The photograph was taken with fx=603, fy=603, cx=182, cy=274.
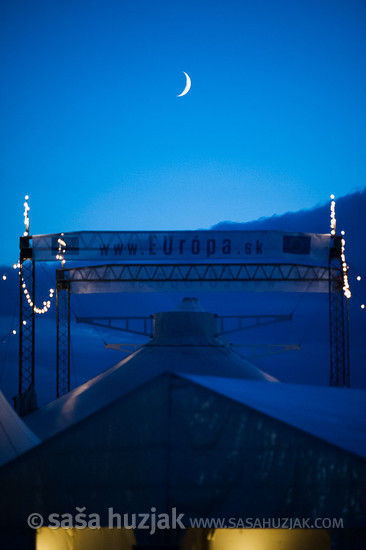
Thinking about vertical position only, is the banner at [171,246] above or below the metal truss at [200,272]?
above

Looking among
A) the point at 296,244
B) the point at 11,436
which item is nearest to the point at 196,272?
the point at 296,244

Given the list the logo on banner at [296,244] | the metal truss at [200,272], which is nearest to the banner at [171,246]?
the logo on banner at [296,244]

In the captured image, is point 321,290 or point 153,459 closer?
point 153,459

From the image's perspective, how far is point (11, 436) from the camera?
27.3 ft

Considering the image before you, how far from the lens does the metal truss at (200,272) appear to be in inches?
845

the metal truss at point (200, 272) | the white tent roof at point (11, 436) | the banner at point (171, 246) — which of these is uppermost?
the banner at point (171, 246)

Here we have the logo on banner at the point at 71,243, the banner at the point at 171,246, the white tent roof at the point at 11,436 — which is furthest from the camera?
the logo on banner at the point at 71,243

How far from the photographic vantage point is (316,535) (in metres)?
6.80

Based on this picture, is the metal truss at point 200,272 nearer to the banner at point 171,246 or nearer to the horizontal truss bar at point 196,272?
the horizontal truss bar at point 196,272

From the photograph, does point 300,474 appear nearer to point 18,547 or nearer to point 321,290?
point 18,547

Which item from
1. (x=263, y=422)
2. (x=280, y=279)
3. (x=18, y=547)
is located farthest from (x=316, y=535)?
(x=280, y=279)

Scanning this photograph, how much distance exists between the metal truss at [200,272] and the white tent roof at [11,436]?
1223 centimetres

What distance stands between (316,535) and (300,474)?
135cm

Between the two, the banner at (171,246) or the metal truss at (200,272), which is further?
the metal truss at (200,272)
